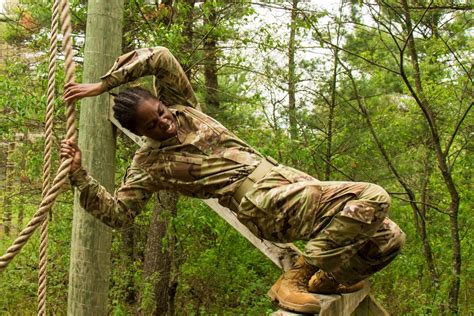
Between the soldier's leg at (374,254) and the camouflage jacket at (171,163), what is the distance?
60cm

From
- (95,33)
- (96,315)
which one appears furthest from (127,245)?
(95,33)

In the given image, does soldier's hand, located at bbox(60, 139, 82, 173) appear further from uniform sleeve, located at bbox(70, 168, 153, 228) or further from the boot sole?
the boot sole

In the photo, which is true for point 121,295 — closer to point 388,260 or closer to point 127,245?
point 127,245

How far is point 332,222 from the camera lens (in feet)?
7.27

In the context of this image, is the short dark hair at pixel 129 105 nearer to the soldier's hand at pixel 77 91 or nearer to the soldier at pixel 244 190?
the soldier at pixel 244 190

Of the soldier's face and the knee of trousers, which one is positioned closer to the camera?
the knee of trousers

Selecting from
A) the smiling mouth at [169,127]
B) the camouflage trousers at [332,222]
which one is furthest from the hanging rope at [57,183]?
the camouflage trousers at [332,222]

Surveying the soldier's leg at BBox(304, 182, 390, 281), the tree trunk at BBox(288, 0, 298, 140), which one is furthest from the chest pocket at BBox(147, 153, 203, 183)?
the tree trunk at BBox(288, 0, 298, 140)

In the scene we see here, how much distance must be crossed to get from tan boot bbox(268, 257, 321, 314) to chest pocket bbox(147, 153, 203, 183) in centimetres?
62

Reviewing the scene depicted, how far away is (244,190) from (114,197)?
0.62 meters

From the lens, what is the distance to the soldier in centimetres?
221

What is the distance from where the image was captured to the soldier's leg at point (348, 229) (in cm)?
216

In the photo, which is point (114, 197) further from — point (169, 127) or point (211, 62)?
point (211, 62)

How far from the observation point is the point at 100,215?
8.30 feet
